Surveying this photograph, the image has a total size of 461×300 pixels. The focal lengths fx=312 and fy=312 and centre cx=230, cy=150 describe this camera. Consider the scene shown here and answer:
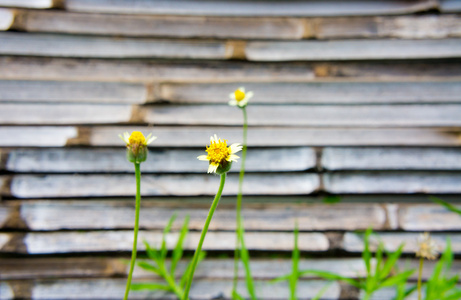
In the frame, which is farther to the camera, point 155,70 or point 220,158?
point 155,70

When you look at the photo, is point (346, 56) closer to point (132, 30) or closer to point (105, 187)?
point (132, 30)

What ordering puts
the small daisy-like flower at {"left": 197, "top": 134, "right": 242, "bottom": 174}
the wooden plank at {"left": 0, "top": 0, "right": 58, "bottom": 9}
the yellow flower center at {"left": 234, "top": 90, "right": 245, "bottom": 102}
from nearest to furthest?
the small daisy-like flower at {"left": 197, "top": 134, "right": 242, "bottom": 174}, the yellow flower center at {"left": 234, "top": 90, "right": 245, "bottom": 102}, the wooden plank at {"left": 0, "top": 0, "right": 58, "bottom": 9}

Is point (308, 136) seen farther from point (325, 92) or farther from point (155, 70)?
point (155, 70)

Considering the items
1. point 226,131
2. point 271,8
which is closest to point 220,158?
point 226,131

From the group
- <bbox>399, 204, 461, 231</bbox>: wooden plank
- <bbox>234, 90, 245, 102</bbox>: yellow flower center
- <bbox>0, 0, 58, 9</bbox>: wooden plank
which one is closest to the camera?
<bbox>234, 90, 245, 102</bbox>: yellow flower center

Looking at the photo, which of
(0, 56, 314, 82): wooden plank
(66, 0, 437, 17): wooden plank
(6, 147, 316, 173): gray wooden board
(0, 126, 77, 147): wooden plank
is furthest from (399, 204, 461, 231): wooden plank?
(0, 126, 77, 147): wooden plank

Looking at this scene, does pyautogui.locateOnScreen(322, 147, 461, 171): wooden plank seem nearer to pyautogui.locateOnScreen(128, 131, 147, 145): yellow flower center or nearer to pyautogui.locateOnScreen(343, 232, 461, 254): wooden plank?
pyautogui.locateOnScreen(343, 232, 461, 254): wooden plank
